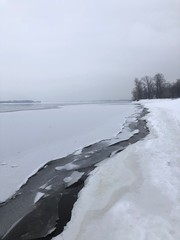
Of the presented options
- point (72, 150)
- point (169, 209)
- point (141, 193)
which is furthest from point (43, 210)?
point (72, 150)

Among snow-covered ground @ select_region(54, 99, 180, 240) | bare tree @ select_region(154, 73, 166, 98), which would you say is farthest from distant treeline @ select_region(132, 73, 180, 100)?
snow-covered ground @ select_region(54, 99, 180, 240)

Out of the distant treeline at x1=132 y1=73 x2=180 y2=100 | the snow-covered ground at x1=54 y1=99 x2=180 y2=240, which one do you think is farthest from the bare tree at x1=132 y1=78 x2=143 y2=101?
the snow-covered ground at x1=54 y1=99 x2=180 y2=240

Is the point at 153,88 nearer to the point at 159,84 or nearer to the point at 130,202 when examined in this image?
the point at 159,84

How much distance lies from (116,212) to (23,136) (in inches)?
430

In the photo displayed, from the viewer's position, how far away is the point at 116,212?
507cm

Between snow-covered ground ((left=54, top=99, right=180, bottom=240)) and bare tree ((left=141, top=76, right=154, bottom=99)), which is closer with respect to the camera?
snow-covered ground ((left=54, top=99, right=180, bottom=240))

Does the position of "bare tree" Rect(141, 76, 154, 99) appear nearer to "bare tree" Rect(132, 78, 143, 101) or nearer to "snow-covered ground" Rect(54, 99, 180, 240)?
"bare tree" Rect(132, 78, 143, 101)

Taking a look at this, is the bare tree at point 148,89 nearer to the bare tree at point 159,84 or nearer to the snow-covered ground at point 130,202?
the bare tree at point 159,84

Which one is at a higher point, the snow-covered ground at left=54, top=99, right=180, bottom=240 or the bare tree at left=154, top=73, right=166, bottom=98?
the bare tree at left=154, top=73, right=166, bottom=98

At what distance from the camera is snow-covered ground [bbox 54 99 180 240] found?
4.37 metres

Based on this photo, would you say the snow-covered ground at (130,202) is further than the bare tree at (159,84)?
No

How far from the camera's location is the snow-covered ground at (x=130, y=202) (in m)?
4.37

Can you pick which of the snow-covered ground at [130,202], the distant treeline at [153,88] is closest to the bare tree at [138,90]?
the distant treeline at [153,88]

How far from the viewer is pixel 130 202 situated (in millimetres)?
5457
